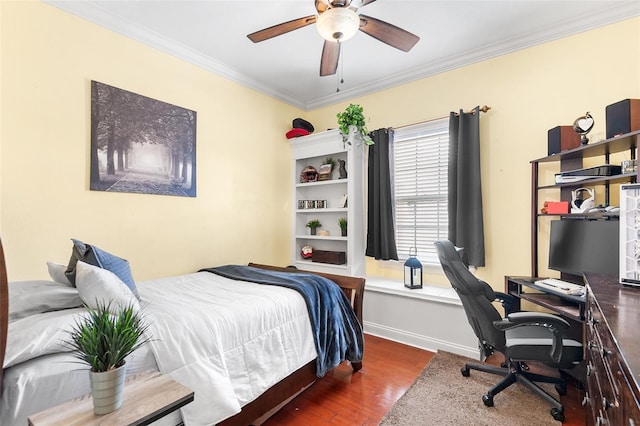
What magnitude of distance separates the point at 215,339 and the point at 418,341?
2.12 metres

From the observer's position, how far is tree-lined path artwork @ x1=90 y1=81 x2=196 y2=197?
2369 mm

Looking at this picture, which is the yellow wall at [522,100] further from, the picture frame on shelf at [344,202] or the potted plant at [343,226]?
the picture frame on shelf at [344,202]

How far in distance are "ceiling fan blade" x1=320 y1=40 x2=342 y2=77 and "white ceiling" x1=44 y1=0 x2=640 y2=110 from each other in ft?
1.27

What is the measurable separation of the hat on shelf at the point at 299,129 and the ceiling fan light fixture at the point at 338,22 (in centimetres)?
206

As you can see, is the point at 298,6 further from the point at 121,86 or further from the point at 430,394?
the point at 430,394

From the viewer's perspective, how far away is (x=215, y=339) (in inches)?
59.9

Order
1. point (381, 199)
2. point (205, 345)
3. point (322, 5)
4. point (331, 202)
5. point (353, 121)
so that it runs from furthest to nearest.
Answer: point (331, 202) → point (381, 199) → point (353, 121) → point (322, 5) → point (205, 345)

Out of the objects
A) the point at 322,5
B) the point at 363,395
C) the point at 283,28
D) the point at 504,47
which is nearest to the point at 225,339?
the point at 363,395

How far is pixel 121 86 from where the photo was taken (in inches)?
98.3

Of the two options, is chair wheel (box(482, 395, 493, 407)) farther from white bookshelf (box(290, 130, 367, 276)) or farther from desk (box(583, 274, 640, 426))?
white bookshelf (box(290, 130, 367, 276))

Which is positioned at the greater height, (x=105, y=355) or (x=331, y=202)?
(x=331, y=202)

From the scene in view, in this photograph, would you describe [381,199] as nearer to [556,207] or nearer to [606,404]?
[556,207]

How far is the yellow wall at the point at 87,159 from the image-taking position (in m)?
2.02

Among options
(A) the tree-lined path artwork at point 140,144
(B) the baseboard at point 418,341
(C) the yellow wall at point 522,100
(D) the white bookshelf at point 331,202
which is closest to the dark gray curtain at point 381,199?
(D) the white bookshelf at point 331,202
